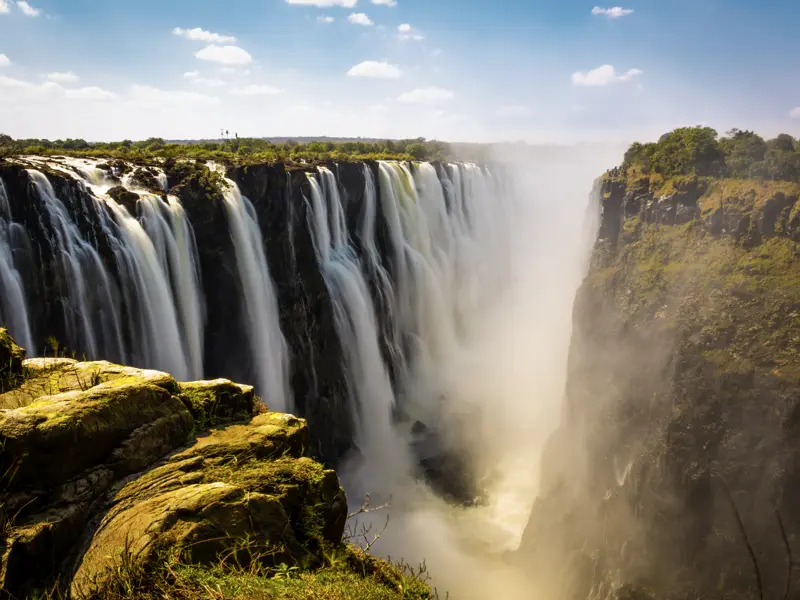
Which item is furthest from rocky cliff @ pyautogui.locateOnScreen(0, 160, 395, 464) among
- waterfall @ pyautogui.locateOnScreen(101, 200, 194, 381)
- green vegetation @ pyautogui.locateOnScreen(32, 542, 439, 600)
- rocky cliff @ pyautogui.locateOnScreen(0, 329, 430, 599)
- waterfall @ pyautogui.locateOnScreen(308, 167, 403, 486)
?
green vegetation @ pyautogui.locateOnScreen(32, 542, 439, 600)

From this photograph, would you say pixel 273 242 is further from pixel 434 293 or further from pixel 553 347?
pixel 553 347

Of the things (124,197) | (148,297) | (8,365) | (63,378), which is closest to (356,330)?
(148,297)

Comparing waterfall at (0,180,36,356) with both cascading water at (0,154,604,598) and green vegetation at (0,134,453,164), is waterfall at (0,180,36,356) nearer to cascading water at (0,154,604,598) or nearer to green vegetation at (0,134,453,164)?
cascading water at (0,154,604,598)

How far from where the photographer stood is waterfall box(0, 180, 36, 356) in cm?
1396

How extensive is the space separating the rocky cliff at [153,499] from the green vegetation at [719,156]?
22772 millimetres

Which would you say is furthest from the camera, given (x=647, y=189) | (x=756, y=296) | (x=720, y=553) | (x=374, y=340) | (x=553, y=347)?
(x=553, y=347)

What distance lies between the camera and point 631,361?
21125 mm

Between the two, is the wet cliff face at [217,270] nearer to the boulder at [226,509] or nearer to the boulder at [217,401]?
the boulder at [217,401]

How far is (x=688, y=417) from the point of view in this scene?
58.0ft

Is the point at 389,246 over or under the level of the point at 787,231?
under

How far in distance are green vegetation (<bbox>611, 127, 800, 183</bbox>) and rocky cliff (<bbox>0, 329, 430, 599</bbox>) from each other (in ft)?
74.7

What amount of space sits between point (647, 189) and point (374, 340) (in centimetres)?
1577

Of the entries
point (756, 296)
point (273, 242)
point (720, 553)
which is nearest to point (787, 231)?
point (756, 296)

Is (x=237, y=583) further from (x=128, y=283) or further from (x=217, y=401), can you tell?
(x=128, y=283)
